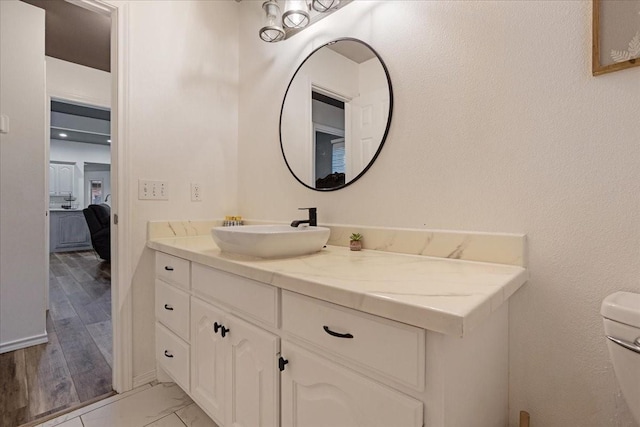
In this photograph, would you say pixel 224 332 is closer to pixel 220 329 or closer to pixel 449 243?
pixel 220 329

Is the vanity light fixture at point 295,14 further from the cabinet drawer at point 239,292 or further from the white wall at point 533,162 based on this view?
the cabinet drawer at point 239,292

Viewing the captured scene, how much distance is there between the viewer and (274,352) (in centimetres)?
93

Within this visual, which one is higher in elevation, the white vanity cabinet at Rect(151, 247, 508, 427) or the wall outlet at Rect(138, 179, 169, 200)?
the wall outlet at Rect(138, 179, 169, 200)

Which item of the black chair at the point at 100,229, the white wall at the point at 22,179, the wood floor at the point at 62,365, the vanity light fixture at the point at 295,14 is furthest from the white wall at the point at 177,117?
the black chair at the point at 100,229

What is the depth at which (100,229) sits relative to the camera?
16.7ft

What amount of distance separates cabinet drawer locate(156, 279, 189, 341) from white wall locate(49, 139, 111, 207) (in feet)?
21.4

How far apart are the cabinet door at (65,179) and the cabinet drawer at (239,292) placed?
7.61 meters

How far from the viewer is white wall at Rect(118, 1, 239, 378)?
64.6 inches

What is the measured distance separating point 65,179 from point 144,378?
7236mm

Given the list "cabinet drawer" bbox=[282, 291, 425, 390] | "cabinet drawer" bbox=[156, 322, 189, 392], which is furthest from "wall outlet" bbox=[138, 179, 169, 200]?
"cabinet drawer" bbox=[282, 291, 425, 390]

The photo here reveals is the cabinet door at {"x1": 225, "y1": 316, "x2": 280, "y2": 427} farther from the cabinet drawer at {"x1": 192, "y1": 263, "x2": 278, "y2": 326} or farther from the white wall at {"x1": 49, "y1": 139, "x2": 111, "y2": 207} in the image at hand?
the white wall at {"x1": 49, "y1": 139, "x2": 111, "y2": 207}

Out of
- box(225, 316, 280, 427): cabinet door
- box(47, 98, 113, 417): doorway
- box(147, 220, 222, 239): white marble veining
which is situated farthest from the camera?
box(47, 98, 113, 417): doorway

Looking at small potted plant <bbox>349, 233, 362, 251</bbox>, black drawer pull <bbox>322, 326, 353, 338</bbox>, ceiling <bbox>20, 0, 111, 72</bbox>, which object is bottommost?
black drawer pull <bbox>322, 326, 353, 338</bbox>

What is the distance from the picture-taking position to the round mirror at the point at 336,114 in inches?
52.3
